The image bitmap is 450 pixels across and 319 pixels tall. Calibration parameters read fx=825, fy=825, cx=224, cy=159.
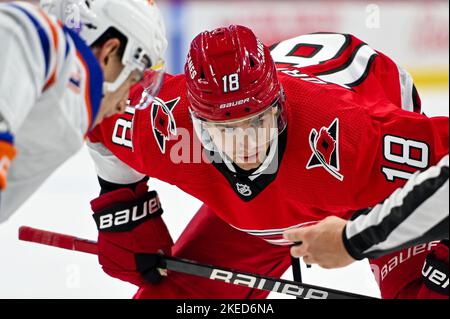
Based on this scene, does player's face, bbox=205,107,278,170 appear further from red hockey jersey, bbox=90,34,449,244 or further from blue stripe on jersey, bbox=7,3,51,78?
blue stripe on jersey, bbox=7,3,51,78

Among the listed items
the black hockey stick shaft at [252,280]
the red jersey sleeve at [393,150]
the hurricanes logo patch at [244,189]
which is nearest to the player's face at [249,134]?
the hurricanes logo patch at [244,189]

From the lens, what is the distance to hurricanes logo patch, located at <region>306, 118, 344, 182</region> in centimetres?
201

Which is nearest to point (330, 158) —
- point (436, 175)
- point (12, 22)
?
point (436, 175)

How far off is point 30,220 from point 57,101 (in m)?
1.71

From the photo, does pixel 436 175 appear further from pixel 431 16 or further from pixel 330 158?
pixel 431 16

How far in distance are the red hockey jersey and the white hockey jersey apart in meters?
0.65

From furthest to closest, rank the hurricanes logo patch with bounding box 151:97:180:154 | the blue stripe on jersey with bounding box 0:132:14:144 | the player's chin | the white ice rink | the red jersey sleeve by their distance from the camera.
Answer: the white ice rink, the hurricanes logo patch with bounding box 151:97:180:154, the player's chin, the red jersey sleeve, the blue stripe on jersey with bounding box 0:132:14:144

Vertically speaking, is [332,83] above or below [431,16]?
above

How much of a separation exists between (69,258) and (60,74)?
151 centimetres

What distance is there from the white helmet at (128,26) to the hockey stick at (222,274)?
0.80m

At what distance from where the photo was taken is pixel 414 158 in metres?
1.97

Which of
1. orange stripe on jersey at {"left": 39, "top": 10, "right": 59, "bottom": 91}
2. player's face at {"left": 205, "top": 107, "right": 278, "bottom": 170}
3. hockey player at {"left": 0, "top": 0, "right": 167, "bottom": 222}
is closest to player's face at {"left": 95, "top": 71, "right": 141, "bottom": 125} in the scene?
hockey player at {"left": 0, "top": 0, "right": 167, "bottom": 222}

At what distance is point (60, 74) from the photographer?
146 centimetres

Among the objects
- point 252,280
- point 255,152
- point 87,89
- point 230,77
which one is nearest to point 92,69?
point 87,89
